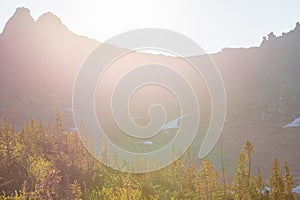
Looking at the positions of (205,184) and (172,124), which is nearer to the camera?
(205,184)

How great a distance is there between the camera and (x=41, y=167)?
4028 centimetres

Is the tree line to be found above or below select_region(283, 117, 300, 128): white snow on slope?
below

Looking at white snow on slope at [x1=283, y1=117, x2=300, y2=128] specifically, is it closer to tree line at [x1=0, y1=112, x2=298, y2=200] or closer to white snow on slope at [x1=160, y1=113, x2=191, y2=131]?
white snow on slope at [x1=160, y1=113, x2=191, y2=131]

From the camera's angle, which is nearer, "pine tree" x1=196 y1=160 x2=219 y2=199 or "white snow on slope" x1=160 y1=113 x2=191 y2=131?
"pine tree" x1=196 y1=160 x2=219 y2=199

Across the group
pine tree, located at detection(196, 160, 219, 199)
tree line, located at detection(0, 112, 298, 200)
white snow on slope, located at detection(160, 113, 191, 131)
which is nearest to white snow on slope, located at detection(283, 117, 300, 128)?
white snow on slope, located at detection(160, 113, 191, 131)

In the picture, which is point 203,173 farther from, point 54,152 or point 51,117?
point 51,117

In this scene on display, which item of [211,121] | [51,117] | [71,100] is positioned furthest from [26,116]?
[211,121]

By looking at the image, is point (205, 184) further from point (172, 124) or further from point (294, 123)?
point (172, 124)

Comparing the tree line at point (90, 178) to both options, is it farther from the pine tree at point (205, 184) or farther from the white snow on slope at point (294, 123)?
the white snow on slope at point (294, 123)

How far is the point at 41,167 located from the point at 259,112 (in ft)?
527

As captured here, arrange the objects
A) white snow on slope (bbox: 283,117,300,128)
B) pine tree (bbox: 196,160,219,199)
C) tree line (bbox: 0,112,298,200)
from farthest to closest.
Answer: white snow on slope (bbox: 283,117,300,128), pine tree (bbox: 196,160,219,199), tree line (bbox: 0,112,298,200)

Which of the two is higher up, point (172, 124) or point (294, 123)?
point (172, 124)

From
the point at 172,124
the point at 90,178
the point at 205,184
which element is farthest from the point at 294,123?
the point at 90,178

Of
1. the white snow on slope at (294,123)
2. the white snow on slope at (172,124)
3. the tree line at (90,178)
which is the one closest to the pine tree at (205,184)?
the tree line at (90,178)
